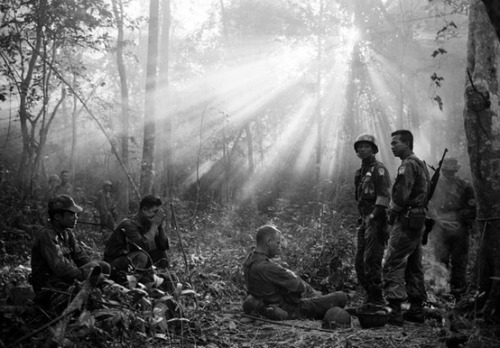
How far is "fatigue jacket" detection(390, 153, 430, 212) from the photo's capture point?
18.2ft

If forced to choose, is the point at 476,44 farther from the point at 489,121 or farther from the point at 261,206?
the point at 261,206

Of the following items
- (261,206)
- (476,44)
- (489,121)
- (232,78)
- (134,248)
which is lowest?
(261,206)

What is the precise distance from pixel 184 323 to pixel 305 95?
2109 cm

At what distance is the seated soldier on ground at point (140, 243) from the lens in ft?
17.9

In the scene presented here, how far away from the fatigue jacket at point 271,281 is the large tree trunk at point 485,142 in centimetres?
209

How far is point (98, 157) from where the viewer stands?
74.2 ft

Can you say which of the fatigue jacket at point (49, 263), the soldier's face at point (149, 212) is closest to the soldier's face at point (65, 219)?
the fatigue jacket at point (49, 263)

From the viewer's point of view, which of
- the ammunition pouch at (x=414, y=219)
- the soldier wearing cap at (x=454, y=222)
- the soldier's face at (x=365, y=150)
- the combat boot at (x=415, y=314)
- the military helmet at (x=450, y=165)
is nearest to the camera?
the combat boot at (x=415, y=314)

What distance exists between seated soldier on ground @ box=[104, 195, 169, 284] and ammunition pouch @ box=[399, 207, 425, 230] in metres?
3.26

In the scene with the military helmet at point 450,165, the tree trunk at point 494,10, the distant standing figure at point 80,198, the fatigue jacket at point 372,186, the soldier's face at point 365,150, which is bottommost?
the distant standing figure at point 80,198

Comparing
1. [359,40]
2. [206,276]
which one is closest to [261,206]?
[359,40]

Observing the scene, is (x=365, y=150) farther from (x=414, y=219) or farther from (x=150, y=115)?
(x=150, y=115)

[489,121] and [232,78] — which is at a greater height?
[232,78]

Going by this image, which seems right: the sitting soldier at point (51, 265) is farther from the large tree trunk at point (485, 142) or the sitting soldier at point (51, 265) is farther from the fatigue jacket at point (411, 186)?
the large tree trunk at point (485, 142)
